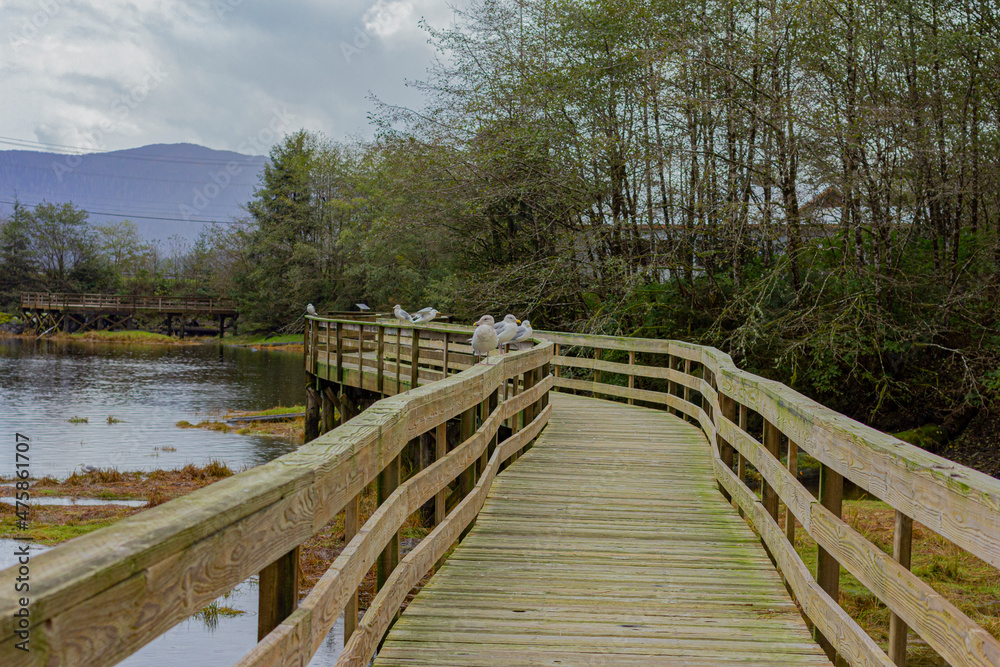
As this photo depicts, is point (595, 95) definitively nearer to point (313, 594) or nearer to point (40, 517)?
point (40, 517)

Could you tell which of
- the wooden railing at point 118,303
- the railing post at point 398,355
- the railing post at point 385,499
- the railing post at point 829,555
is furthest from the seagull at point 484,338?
the wooden railing at point 118,303

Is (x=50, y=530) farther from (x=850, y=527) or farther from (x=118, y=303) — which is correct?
(x=118, y=303)

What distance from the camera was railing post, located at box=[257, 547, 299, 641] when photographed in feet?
6.25

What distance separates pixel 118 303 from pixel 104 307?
0.96m

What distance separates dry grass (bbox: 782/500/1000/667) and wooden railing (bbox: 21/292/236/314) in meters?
53.5

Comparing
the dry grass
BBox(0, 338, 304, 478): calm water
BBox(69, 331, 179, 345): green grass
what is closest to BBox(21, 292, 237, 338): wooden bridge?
BBox(69, 331, 179, 345): green grass

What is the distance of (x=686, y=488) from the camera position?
21.4ft

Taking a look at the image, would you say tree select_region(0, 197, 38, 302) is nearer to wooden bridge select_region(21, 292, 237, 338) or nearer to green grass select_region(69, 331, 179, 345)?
wooden bridge select_region(21, 292, 237, 338)

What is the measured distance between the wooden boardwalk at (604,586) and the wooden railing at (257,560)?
306 millimetres

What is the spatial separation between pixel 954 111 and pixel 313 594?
1323 cm

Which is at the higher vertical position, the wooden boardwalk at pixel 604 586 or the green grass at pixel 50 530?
the wooden boardwalk at pixel 604 586

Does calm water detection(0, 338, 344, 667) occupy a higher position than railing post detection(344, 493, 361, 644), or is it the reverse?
railing post detection(344, 493, 361, 644)

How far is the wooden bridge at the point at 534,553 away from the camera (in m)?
1.34

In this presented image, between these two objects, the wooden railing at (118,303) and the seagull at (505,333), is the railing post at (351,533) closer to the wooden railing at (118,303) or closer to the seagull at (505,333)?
the seagull at (505,333)
